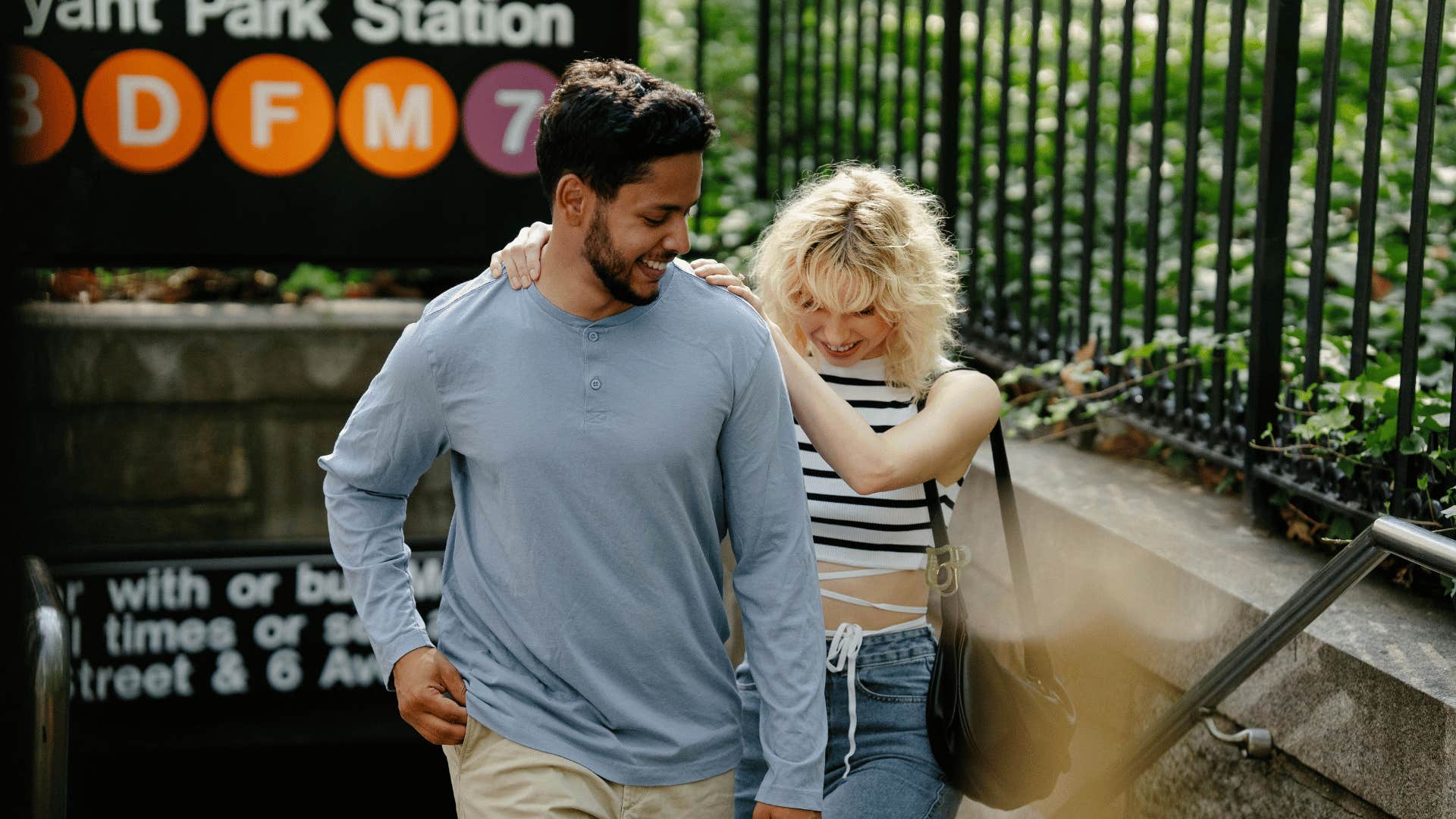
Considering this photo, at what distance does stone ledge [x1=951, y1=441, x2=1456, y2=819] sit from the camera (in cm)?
264

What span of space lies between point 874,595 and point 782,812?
1.74 ft

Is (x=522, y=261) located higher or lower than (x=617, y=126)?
lower

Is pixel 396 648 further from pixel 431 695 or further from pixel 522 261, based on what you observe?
pixel 522 261

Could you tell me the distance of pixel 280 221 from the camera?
371 cm

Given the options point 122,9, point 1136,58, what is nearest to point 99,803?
point 122,9

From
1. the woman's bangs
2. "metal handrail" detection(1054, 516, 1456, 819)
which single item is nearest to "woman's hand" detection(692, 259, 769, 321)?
the woman's bangs

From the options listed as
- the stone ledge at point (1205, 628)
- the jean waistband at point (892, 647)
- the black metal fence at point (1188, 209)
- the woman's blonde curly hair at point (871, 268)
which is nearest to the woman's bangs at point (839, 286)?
the woman's blonde curly hair at point (871, 268)

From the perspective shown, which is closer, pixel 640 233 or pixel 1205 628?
pixel 640 233

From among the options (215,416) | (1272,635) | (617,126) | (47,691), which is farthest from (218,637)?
(1272,635)

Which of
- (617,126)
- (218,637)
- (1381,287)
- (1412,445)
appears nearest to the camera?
(617,126)

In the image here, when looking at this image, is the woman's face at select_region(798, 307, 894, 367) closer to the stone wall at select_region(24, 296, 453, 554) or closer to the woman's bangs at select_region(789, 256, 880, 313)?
the woman's bangs at select_region(789, 256, 880, 313)

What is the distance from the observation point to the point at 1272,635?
2.70 metres

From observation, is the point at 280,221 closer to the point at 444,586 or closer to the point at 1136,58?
the point at 444,586

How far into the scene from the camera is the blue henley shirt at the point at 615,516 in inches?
83.8
